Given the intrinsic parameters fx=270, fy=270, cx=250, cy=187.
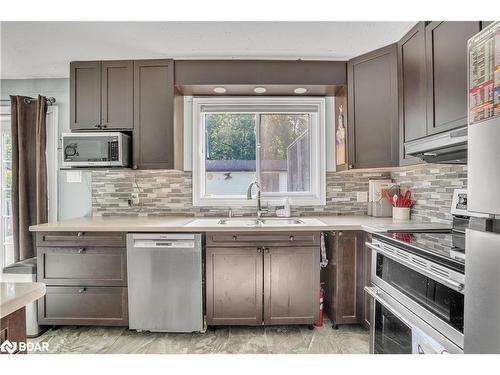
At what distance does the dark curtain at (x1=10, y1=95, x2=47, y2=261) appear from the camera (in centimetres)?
269

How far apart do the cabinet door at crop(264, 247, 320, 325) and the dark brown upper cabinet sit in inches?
68.9

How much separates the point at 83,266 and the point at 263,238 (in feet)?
4.71

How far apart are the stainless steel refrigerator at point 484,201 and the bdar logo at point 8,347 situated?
1.20 m

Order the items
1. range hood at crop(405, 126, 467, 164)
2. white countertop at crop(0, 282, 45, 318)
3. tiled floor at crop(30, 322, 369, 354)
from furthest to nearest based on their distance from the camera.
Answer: tiled floor at crop(30, 322, 369, 354) < range hood at crop(405, 126, 467, 164) < white countertop at crop(0, 282, 45, 318)

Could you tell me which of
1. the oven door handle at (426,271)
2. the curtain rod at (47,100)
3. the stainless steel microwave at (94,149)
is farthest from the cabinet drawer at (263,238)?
the curtain rod at (47,100)

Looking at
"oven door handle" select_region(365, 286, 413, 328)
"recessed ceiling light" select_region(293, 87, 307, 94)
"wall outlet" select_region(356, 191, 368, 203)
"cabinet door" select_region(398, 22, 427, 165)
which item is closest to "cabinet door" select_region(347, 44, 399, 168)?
"cabinet door" select_region(398, 22, 427, 165)

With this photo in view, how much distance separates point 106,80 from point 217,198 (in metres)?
1.48

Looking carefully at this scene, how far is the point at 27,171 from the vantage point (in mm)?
2742

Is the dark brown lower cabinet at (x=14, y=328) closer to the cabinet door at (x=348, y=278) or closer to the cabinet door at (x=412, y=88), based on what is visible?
the cabinet door at (x=348, y=278)

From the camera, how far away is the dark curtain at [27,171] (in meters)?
2.69

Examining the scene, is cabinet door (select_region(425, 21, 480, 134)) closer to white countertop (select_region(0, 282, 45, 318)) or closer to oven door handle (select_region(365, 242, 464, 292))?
oven door handle (select_region(365, 242, 464, 292))
